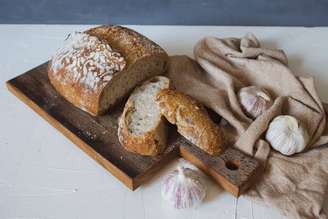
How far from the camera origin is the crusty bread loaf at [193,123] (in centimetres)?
106

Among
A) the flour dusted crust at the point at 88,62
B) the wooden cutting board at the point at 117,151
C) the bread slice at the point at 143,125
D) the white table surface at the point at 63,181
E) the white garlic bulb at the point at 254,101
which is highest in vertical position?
the flour dusted crust at the point at 88,62

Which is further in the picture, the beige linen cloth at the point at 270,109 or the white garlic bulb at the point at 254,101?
the white garlic bulb at the point at 254,101

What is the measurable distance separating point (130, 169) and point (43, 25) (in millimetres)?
787

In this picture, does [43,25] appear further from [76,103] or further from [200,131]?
[200,131]

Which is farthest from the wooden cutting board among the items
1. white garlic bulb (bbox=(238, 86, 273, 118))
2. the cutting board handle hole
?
white garlic bulb (bbox=(238, 86, 273, 118))

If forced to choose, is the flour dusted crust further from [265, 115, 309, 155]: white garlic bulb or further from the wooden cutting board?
[265, 115, 309, 155]: white garlic bulb

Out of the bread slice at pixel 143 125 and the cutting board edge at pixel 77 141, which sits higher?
the bread slice at pixel 143 125

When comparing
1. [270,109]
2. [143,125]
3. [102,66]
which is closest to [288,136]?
[270,109]

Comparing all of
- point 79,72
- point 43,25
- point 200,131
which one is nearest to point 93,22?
point 43,25

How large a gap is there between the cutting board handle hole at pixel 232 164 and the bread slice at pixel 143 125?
0.54 ft

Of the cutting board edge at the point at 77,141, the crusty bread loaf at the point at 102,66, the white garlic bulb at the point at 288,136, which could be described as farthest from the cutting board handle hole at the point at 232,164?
the crusty bread loaf at the point at 102,66

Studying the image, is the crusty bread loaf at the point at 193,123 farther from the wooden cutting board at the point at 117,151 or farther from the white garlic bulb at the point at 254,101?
the white garlic bulb at the point at 254,101

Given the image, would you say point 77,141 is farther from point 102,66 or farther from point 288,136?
point 288,136

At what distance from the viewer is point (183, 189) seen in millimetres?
991
